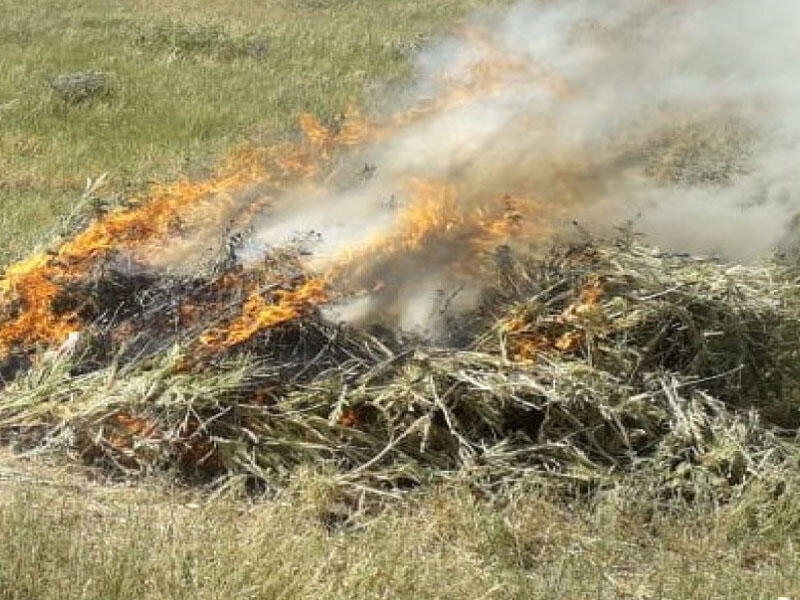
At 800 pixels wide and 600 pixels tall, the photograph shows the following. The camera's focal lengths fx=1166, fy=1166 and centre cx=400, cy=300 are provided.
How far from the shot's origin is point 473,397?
5258 millimetres

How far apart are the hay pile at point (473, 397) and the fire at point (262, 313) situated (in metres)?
0.05

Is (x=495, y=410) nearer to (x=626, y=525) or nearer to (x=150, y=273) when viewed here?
(x=626, y=525)

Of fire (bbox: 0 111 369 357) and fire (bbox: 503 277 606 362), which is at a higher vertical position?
fire (bbox: 0 111 369 357)

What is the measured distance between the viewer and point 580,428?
5.27 meters

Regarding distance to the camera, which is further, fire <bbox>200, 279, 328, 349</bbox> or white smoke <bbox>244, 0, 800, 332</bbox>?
white smoke <bbox>244, 0, 800, 332</bbox>

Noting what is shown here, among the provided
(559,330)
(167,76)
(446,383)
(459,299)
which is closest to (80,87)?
(167,76)

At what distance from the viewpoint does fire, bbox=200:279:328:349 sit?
5.51 meters

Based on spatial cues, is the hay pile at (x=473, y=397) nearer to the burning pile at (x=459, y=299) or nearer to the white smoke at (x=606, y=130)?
the burning pile at (x=459, y=299)

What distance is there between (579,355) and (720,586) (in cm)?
174

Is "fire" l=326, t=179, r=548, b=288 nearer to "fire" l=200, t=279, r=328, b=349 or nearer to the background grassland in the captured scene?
"fire" l=200, t=279, r=328, b=349

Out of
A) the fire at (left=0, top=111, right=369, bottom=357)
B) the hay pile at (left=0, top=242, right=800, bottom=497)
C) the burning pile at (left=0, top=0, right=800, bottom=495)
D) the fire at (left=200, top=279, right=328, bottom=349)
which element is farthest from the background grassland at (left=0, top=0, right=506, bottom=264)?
the hay pile at (left=0, top=242, right=800, bottom=497)

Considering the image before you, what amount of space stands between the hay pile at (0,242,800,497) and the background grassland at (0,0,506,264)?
3010mm

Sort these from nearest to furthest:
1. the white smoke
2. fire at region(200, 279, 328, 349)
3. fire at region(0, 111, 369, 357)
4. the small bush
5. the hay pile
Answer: the hay pile, fire at region(200, 279, 328, 349), fire at region(0, 111, 369, 357), the white smoke, the small bush

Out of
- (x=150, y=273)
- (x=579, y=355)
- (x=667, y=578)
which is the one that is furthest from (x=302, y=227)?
(x=667, y=578)
